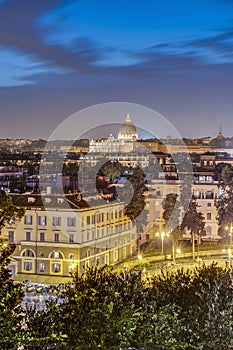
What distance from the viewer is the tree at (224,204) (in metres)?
18.2

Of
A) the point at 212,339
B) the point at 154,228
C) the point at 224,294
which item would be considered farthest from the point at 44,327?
the point at 154,228

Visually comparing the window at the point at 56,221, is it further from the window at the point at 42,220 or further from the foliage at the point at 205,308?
the foliage at the point at 205,308

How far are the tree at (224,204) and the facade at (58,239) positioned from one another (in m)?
3.63

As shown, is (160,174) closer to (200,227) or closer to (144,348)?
(200,227)

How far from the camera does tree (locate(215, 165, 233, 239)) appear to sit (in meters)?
18.2

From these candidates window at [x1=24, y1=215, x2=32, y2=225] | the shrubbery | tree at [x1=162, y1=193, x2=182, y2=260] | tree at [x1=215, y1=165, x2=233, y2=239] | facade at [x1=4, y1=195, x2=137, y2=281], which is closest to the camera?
the shrubbery

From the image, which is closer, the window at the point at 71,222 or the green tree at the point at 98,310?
the green tree at the point at 98,310

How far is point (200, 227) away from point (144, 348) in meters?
12.1

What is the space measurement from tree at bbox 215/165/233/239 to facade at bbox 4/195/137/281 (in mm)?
3635

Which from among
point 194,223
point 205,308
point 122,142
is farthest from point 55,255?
point 122,142

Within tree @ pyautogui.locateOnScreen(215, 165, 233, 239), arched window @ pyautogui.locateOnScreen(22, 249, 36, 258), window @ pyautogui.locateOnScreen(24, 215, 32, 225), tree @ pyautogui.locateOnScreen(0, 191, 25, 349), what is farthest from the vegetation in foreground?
tree @ pyautogui.locateOnScreen(215, 165, 233, 239)

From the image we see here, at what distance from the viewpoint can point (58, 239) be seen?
14945 mm

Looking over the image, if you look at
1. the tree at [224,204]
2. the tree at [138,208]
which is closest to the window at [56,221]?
the tree at [138,208]

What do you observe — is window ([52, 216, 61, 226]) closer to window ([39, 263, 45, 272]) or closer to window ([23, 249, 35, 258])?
window ([23, 249, 35, 258])
